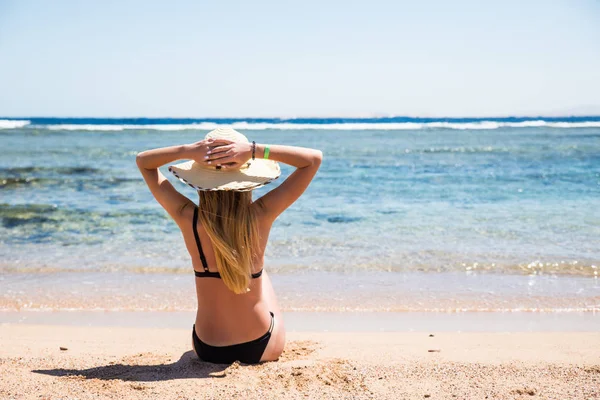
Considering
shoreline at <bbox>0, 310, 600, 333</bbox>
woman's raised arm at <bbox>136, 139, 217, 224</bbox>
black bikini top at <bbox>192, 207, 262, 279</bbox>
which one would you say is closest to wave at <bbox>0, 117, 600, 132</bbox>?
shoreline at <bbox>0, 310, 600, 333</bbox>

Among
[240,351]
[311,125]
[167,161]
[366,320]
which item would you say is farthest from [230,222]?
[311,125]

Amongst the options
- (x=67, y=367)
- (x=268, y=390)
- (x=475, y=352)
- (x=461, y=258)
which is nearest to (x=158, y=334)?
(x=67, y=367)

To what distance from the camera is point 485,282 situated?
5785 millimetres

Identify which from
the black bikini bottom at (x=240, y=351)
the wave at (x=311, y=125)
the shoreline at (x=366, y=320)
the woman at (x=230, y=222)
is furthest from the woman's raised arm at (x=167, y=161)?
the wave at (x=311, y=125)

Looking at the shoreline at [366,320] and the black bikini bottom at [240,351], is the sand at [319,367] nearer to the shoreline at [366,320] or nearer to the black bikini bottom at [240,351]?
the black bikini bottom at [240,351]

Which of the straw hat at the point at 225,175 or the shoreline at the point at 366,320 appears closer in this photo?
the straw hat at the point at 225,175

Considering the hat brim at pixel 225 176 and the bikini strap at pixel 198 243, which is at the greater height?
the hat brim at pixel 225 176

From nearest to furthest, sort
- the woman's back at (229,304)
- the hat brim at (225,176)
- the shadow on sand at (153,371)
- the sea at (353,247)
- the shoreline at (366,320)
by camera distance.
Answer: the hat brim at (225,176) → the woman's back at (229,304) → the shadow on sand at (153,371) → the shoreline at (366,320) → the sea at (353,247)

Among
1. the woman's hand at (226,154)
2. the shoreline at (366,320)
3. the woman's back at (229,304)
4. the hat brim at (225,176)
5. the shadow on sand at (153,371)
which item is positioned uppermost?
the woman's hand at (226,154)

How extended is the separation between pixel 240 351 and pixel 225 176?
1015 mm

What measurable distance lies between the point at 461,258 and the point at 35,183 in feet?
32.5

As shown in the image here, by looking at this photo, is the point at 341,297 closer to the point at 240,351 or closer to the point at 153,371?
the point at 240,351

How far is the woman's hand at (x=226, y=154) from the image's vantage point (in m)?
2.86

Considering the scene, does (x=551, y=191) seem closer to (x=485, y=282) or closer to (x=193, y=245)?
(x=485, y=282)
